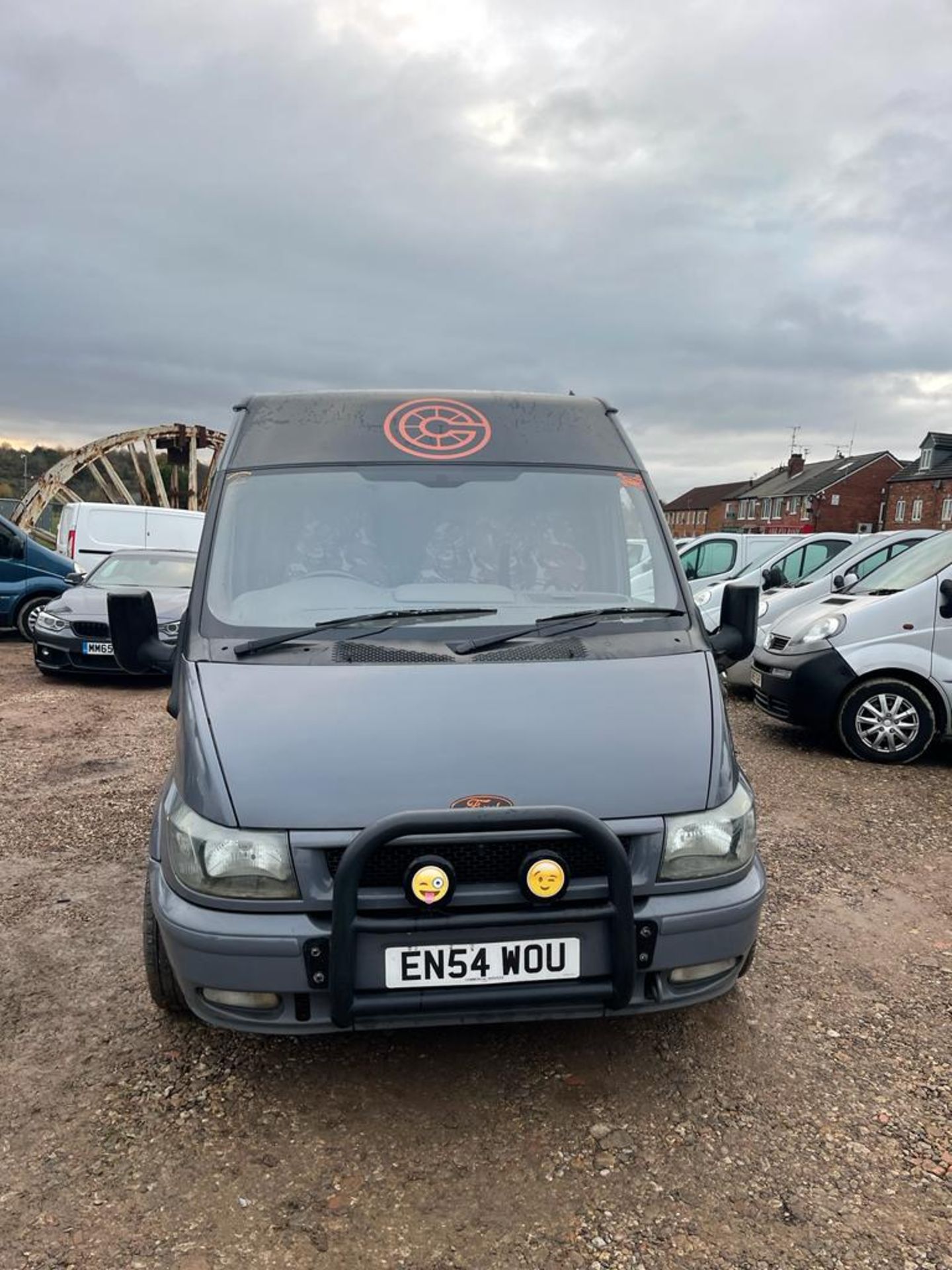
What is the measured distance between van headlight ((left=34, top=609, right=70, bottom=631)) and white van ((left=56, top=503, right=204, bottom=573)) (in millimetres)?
7223

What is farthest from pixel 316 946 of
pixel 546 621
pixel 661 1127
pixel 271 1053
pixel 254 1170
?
pixel 546 621

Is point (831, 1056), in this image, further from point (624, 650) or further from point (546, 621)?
point (546, 621)

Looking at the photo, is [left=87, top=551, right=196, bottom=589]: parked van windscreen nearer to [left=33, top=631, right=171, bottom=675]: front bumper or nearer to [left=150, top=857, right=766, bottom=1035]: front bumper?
[left=33, top=631, right=171, bottom=675]: front bumper

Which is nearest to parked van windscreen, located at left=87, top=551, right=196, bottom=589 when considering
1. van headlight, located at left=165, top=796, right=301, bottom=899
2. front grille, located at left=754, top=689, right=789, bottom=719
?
front grille, located at left=754, top=689, right=789, bottom=719

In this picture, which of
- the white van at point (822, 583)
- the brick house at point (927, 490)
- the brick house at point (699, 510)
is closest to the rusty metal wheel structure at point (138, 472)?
the white van at point (822, 583)

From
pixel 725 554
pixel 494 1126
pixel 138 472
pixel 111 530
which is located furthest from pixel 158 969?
pixel 138 472

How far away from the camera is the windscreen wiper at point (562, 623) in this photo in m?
3.11

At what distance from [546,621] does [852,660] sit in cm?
442

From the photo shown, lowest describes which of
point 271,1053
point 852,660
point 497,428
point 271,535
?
point 271,1053

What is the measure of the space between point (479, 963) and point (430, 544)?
5.50 ft

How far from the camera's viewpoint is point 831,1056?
304cm

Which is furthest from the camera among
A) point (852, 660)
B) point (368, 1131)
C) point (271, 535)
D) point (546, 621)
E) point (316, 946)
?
point (852, 660)

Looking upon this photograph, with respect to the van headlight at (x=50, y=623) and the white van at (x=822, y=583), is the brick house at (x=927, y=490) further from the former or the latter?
the van headlight at (x=50, y=623)

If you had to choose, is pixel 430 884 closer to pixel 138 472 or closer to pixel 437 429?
pixel 437 429
